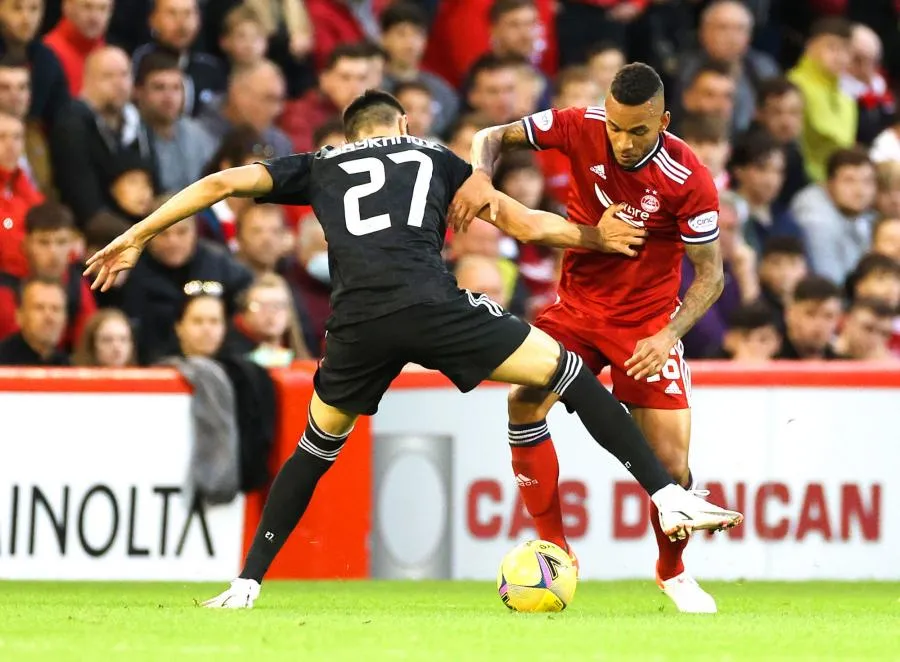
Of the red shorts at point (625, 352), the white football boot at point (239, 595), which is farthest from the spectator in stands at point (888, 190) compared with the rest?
the white football boot at point (239, 595)

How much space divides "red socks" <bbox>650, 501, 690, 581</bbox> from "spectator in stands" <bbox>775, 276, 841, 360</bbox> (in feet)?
14.5

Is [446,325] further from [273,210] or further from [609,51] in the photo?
[609,51]

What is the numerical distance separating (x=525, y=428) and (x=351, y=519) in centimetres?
239

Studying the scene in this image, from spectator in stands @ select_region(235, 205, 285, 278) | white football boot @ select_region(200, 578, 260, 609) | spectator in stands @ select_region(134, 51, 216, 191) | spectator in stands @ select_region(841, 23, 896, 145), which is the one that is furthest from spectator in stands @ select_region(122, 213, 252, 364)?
spectator in stands @ select_region(841, 23, 896, 145)

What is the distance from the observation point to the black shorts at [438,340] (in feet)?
25.6

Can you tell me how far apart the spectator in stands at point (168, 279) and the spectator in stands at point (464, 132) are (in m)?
1.93

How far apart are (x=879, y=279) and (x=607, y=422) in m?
6.12

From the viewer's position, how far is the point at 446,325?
780cm

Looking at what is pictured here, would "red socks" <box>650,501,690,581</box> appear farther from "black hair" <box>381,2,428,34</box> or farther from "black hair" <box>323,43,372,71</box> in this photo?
"black hair" <box>381,2,428,34</box>

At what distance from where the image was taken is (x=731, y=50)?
15.8 meters

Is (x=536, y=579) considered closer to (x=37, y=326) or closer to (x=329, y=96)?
(x=37, y=326)

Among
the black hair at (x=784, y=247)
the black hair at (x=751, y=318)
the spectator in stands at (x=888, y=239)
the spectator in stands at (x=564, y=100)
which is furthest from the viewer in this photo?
the spectator in stands at (x=888, y=239)

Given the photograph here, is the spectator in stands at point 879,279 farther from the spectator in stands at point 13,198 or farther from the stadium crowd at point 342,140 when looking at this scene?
the spectator in stands at point 13,198

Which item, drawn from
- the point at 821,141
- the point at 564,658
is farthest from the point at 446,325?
the point at 821,141
